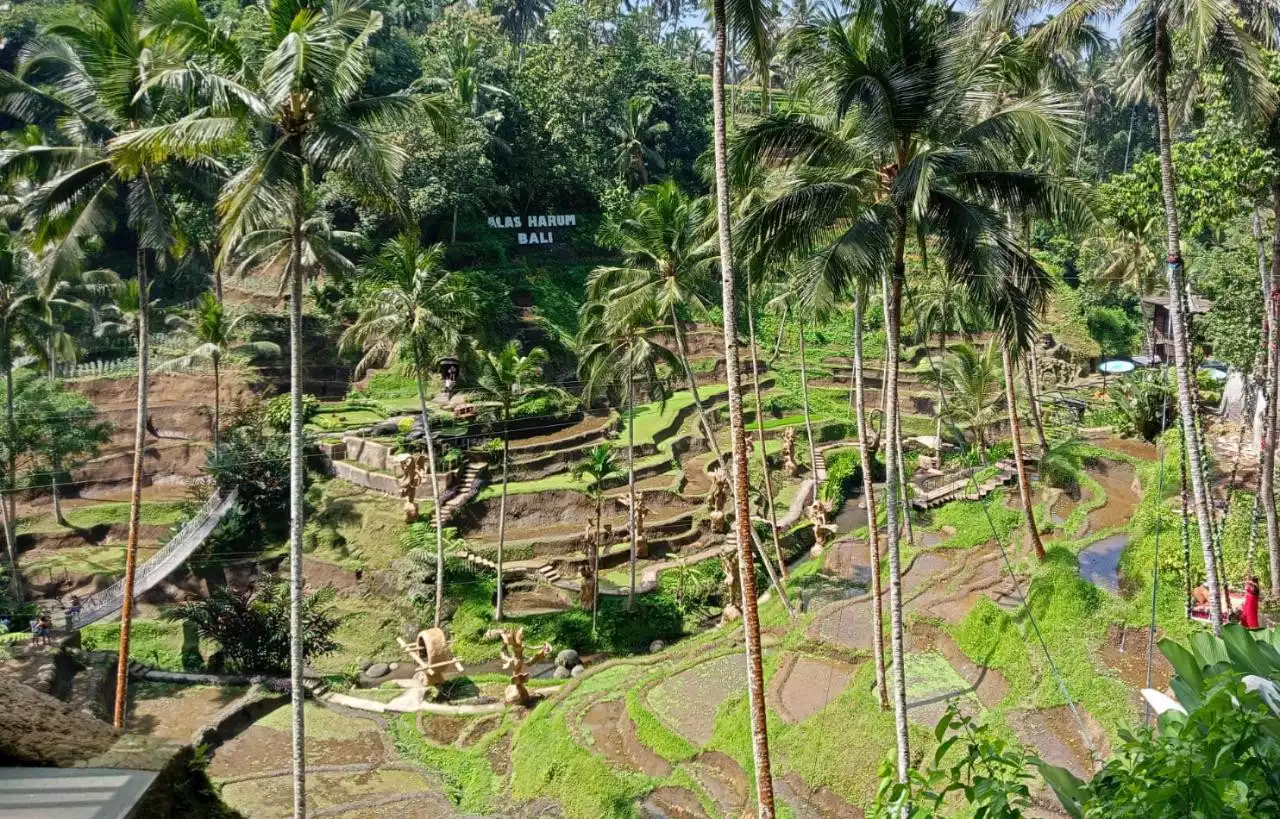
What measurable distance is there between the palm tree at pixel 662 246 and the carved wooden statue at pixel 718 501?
9970 mm

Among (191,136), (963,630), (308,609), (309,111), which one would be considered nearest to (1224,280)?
(963,630)

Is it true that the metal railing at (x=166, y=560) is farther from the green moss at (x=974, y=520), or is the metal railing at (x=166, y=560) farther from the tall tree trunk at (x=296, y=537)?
the green moss at (x=974, y=520)

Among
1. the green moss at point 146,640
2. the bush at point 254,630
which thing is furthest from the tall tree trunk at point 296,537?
the green moss at point 146,640

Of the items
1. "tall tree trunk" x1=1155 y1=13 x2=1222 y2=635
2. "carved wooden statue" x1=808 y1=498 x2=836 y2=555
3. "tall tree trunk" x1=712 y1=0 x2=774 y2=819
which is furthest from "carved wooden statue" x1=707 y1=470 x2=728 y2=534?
"tall tree trunk" x1=712 y1=0 x2=774 y2=819

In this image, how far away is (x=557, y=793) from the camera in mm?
15648

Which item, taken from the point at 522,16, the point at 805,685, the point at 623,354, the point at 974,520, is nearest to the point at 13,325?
the point at 623,354

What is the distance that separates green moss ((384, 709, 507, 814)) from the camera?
16.8 m

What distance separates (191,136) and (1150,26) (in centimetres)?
1251

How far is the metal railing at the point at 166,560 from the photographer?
79.5 ft

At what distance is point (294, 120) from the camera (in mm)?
12461

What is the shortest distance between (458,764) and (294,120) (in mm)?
12324

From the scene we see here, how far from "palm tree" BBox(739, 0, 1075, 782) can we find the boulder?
12.7 metres

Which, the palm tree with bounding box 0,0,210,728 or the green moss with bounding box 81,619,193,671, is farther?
the green moss with bounding box 81,619,193,671

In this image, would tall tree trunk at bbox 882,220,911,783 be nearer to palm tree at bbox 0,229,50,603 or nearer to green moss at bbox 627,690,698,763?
green moss at bbox 627,690,698,763
